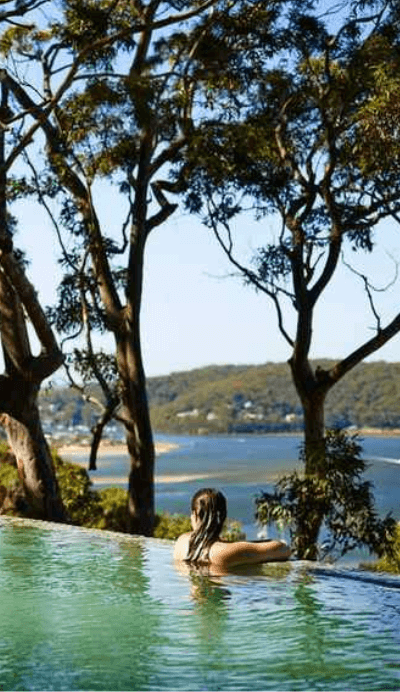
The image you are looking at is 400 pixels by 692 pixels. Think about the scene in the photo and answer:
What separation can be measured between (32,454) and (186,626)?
8421mm

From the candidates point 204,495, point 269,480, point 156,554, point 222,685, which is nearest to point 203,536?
point 204,495

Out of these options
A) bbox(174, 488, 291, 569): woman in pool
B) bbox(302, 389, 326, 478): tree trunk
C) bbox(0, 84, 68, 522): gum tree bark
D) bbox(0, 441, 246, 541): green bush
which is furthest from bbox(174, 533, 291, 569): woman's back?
bbox(0, 441, 246, 541): green bush

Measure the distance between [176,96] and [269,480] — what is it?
64430mm

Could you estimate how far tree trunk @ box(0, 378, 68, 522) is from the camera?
14773 mm

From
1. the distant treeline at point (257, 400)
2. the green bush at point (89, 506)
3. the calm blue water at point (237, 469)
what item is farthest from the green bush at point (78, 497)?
the distant treeline at point (257, 400)

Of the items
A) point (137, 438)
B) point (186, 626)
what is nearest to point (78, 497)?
point (137, 438)

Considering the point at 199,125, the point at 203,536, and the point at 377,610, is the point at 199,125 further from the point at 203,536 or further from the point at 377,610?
the point at 377,610

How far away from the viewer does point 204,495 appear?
320 inches

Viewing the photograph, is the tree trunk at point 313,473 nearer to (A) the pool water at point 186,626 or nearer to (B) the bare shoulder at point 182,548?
(A) the pool water at point 186,626

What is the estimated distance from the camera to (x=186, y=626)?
6707 millimetres

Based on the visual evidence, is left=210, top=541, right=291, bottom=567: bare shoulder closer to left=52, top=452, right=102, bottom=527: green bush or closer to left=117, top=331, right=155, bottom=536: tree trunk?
left=117, top=331, right=155, bottom=536: tree trunk

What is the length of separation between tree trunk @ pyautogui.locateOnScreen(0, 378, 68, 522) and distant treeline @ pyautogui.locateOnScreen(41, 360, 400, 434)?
62.8 meters

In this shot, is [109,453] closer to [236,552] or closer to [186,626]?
[236,552]

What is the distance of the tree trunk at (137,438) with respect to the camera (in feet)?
50.4
